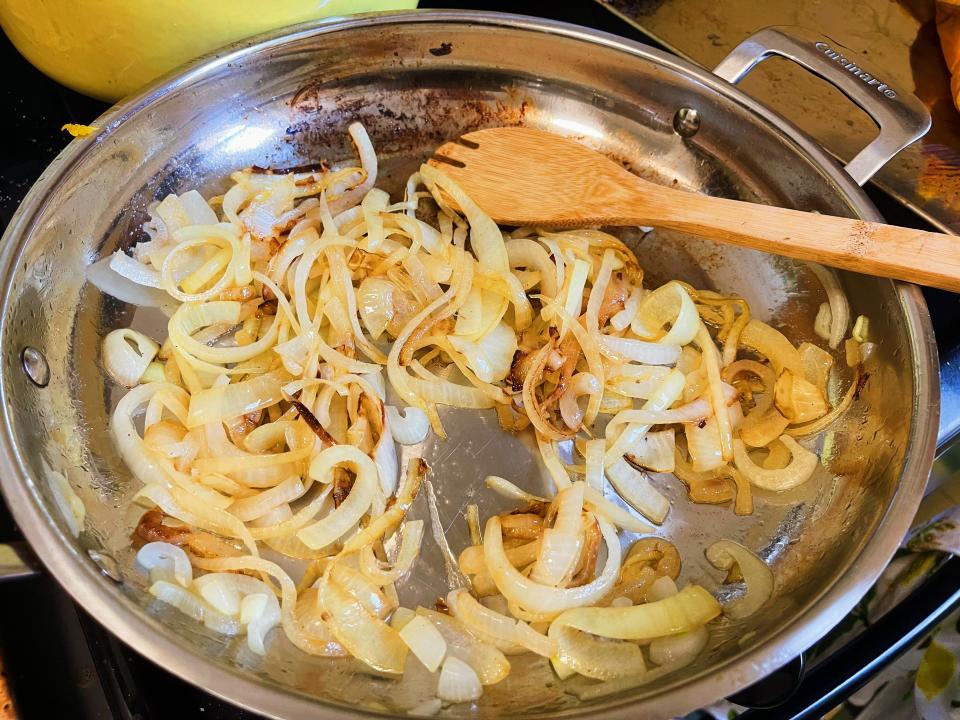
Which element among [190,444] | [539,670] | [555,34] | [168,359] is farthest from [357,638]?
[555,34]

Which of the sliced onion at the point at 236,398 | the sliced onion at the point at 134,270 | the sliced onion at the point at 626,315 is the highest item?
the sliced onion at the point at 134,270

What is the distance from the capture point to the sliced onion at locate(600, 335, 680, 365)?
1210 millimetres

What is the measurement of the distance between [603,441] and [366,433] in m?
0.36

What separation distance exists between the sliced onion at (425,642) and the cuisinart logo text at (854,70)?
1086 mm

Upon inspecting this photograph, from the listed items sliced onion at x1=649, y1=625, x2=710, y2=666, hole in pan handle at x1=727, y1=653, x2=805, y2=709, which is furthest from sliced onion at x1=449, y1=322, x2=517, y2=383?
hole in pan handle at x1=727, y1=653, x2=805, y2=709

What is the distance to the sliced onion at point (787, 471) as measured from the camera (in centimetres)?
113

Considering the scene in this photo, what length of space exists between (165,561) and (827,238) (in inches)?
40.6

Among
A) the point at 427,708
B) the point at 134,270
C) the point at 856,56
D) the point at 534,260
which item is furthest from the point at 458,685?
the point at 856,56

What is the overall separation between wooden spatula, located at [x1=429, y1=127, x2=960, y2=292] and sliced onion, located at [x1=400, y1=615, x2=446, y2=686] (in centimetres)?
69

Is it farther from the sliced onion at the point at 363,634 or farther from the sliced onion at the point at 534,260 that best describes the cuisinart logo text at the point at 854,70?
the sliced onion at the point at 363,634

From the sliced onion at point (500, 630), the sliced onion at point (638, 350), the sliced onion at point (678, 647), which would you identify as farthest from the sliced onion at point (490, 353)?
the sliced onion at point (678, 647)

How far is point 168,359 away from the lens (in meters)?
1.18

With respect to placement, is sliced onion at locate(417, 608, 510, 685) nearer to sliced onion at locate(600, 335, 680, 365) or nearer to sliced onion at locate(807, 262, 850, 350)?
sliced onion at locate(600, 335, 680, 365)

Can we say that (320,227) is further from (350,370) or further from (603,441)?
(603,441)
